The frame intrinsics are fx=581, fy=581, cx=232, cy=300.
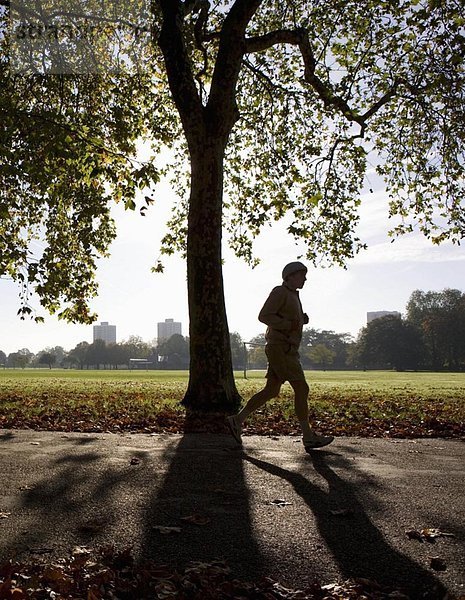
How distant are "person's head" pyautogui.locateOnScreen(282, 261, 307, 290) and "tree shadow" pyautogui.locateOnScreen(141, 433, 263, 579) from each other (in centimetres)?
232

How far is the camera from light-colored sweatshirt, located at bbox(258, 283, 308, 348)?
7523 millimetres

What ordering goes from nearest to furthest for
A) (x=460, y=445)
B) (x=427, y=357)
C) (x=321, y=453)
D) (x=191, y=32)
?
(x=321, y=453)
(x=460, y=445)
(x=191, y=32)
(x=427, y=357)

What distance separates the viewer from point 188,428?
10.2 metres

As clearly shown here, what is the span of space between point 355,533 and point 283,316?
Result: 355 centimetres

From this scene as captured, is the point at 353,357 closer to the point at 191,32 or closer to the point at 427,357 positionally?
the point at 427,357

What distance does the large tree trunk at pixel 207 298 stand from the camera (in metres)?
11.5

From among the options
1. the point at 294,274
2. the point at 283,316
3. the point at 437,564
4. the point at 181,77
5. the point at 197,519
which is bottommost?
the point at 437,564

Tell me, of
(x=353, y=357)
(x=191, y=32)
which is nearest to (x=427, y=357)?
(x=353, y=357)

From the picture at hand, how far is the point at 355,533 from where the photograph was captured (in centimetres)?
440

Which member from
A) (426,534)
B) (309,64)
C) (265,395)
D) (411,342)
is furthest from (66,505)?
(411,342)

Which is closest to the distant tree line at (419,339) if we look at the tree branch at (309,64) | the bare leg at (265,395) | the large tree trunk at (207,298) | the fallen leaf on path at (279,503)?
the tree branch at (309,64)

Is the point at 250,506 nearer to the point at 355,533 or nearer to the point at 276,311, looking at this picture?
the point at 355,533

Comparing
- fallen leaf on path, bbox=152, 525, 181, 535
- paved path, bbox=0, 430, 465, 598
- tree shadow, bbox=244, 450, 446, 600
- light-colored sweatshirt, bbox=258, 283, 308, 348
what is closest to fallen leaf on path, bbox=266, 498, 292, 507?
paved path, bbox=0, 430, 465, 598

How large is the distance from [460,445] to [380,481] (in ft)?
11.0
